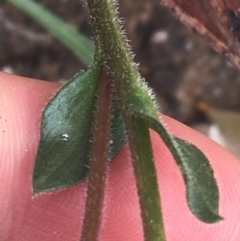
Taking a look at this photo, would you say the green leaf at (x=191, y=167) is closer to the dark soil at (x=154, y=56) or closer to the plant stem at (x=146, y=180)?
the plant stem at (x=146, y=180)

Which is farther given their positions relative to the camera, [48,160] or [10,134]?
[10,134]

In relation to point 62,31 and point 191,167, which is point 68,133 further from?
point 62,31

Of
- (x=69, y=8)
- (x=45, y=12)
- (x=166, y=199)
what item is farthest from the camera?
(x=69, y=8)

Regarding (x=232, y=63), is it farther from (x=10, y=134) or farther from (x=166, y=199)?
(x=10, y=134)

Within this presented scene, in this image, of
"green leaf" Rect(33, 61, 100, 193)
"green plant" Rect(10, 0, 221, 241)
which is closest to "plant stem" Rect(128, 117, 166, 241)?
"green plant" Rect(10, 0, 221, 241)

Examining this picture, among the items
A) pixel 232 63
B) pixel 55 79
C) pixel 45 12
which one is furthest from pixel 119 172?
pixel 55 79

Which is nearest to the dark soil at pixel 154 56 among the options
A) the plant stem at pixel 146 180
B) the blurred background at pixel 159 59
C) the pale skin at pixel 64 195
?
the blurred background at pixel 159 59
